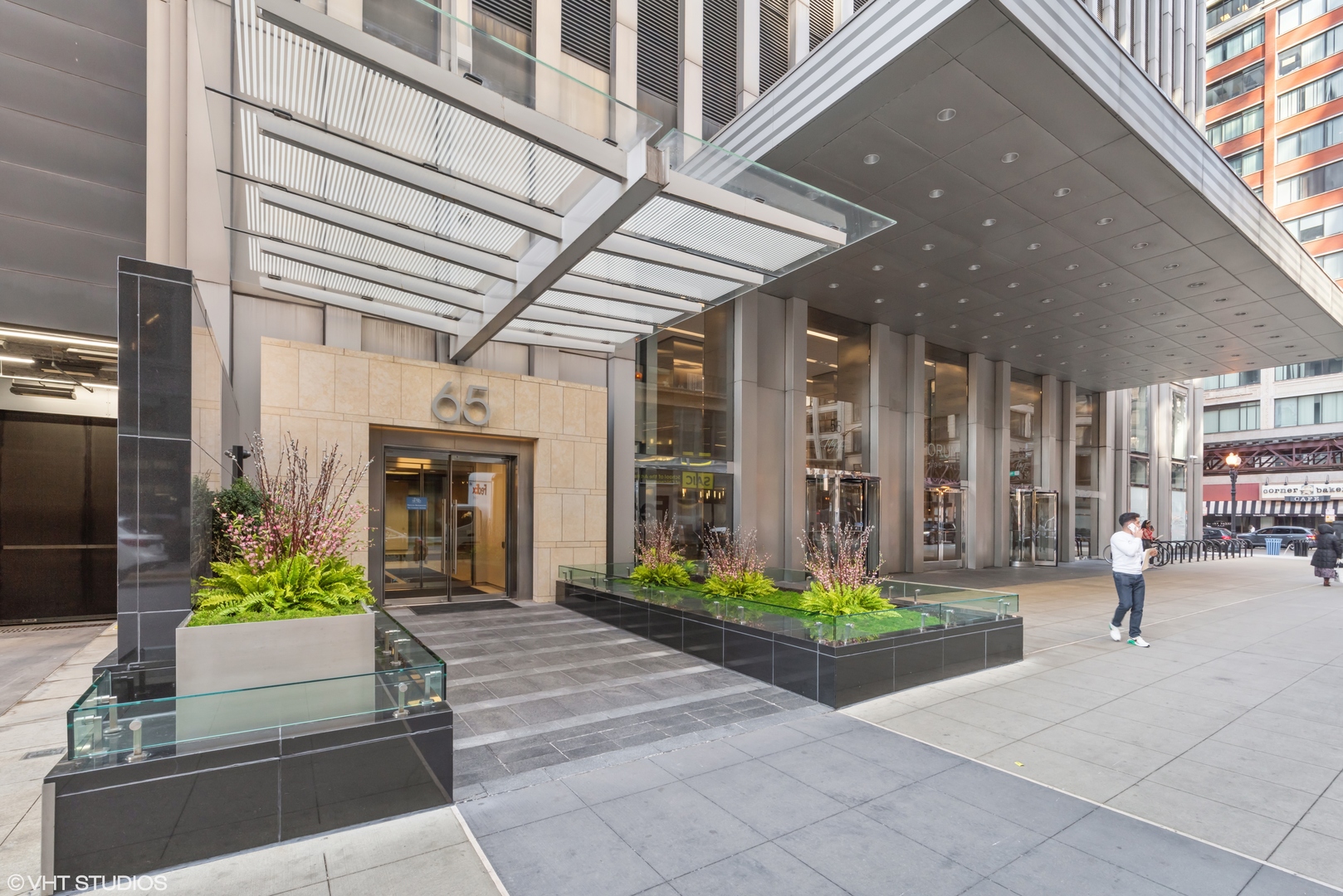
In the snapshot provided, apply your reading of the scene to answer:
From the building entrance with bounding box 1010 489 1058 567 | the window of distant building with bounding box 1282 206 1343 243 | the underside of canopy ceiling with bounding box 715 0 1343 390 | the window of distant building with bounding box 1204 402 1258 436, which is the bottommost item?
the building entrance with bounding box 1010 489 1058 567

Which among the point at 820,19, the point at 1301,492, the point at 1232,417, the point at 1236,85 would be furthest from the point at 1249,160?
the point at 820,19

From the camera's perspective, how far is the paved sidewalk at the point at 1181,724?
12.4 ft

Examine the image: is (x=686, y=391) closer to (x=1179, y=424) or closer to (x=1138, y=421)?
(x=1138, y=421)

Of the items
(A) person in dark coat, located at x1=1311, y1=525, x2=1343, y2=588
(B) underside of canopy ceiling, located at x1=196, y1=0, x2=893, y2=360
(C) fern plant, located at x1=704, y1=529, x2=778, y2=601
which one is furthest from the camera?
(A) person in dark coat, located at x1=1311, y1=525, x2=1343, y2=588

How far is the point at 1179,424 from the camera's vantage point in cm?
3008

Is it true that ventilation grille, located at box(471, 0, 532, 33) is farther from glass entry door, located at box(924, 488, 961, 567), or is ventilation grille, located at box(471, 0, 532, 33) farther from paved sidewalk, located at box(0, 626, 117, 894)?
glass entry door, located at box(924, 488, 961, 567)

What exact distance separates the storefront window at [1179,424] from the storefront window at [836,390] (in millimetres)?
21732

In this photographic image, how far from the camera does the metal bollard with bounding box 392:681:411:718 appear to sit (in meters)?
3.75

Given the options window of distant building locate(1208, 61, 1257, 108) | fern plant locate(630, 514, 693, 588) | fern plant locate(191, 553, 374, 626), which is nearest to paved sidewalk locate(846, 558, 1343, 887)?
fern plant locate(630, 514, 693, 588)

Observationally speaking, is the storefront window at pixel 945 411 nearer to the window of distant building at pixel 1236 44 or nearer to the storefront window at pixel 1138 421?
the storefront window at pixel 1138 421

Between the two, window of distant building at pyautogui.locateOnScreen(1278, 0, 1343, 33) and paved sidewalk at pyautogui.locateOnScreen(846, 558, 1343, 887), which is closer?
paved sidewalk at pyautogui.locateOnScreen(846, 558, 1343, 887)

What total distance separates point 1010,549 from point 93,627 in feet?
75.3

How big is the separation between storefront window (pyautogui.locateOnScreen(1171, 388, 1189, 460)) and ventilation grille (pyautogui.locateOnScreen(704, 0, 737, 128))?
28.1m

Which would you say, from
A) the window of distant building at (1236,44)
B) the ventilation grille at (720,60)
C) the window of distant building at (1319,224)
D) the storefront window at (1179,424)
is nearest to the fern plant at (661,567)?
the ventilation grille at (720,60)
